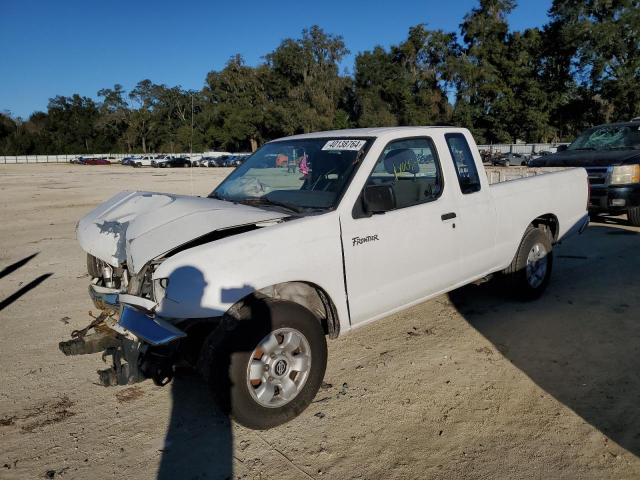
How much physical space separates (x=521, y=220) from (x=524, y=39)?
61681 mm

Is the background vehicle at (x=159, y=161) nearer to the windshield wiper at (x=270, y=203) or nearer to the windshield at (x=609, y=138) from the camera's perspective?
the windshield at (x=609, y=138)

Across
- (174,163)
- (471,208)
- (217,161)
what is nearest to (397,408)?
(471,208)

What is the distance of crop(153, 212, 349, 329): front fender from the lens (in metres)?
2.88

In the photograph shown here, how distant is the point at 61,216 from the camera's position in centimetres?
1390

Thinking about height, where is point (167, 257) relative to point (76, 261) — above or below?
above

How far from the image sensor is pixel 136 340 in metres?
3.08

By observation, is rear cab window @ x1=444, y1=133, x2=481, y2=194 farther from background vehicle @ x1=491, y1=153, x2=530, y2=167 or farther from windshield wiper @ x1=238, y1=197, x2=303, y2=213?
background vehicle @ x1=491, y1=153, x2=530, y2=167

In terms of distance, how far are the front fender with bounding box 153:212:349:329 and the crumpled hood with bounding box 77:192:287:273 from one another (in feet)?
0.76

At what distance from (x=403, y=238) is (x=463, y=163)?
1.23 m

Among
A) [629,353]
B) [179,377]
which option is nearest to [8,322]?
[179,377]

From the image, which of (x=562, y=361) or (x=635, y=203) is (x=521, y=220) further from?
(x=635, y=203)

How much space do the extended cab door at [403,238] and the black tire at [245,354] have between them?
1.99 ft

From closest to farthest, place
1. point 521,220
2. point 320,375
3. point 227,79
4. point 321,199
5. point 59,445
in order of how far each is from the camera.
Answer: point 59,445
point 320,375
point 321,199
point 521,220
point 227,79

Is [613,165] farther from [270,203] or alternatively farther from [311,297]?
[311,297]
